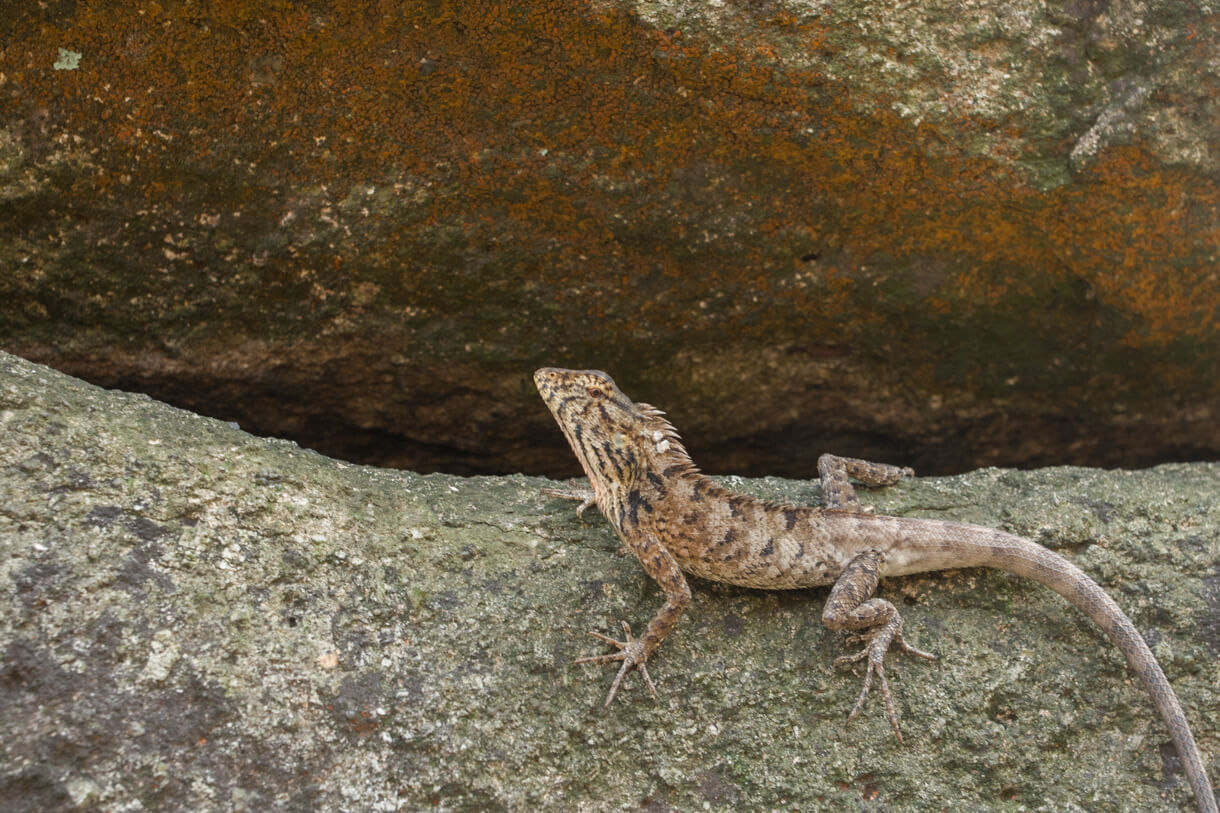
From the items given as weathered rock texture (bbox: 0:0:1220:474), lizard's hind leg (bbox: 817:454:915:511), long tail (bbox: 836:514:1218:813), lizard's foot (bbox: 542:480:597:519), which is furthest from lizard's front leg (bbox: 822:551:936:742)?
weathered rock texture (bbox: 0:0:1220:474)

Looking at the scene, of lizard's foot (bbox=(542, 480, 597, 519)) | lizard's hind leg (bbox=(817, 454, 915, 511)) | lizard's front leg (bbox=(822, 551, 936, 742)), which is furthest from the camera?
lizard's hind leg (bbox=(817, 454, 915, 511))

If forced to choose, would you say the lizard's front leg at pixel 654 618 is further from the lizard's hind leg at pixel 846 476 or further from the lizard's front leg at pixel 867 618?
the lizard's hind leg at pixel 846 476

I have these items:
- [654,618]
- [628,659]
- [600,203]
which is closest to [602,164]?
[600,203]

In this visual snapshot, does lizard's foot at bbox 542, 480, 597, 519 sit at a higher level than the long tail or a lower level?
lower

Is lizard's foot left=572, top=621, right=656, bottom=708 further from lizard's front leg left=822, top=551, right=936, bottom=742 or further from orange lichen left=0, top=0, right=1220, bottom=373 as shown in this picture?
orange lichen left=0, top=0, right=1220, bottom=373

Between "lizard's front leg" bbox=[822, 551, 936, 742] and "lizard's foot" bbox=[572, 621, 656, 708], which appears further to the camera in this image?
"lizard's front leg" bbox=[822, 551, 936, 742]

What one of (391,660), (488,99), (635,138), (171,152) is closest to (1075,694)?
(391,660)

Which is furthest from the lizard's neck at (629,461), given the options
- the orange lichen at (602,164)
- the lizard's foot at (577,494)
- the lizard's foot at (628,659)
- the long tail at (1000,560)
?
the orange lichen at (602,164)
